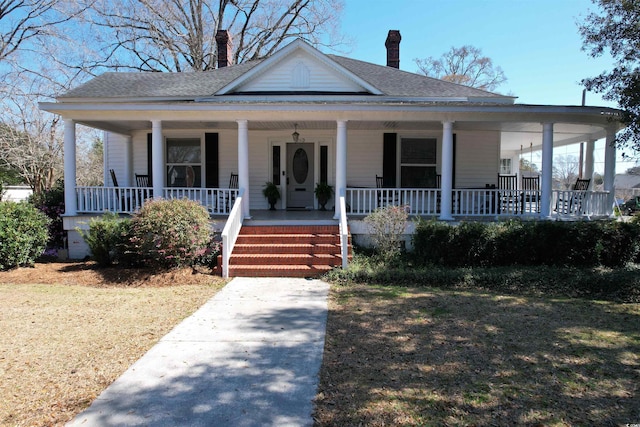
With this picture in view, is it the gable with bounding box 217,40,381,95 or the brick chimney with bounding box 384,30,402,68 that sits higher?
the brick chimney with bounding box 384,30,402,68

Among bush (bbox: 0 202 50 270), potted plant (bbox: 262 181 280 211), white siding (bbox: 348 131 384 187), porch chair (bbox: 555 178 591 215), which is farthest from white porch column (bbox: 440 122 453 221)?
bush (bbox: 0 202 50 270)

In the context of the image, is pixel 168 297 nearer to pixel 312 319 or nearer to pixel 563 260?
pixel 312 319

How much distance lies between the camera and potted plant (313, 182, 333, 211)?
12.4m

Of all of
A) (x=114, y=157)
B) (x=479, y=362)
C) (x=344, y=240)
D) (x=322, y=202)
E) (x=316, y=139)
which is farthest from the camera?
(x=114, y=157)

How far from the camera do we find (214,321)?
561cm

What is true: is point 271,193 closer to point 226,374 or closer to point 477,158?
point 477,158

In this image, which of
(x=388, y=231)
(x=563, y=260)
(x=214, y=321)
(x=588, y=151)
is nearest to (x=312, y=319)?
Answer: (x=214, y=321)

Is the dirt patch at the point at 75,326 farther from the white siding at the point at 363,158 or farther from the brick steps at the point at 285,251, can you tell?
the white siding at the point at 363,158

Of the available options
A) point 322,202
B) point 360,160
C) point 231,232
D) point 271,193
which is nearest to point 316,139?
point 360,160

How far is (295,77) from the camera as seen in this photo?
40.8 ft

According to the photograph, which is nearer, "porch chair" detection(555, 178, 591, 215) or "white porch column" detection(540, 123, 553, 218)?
"white porch column" detection(540, 123, 553, 218)

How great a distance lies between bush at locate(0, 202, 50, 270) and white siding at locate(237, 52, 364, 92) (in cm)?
618

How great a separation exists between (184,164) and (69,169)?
3451 millimetres

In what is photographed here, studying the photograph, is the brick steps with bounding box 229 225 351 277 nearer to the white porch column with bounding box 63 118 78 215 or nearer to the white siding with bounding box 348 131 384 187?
the white siding with bounding box 348 131 384 187
